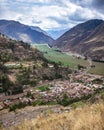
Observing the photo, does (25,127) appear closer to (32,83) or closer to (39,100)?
(39,100)

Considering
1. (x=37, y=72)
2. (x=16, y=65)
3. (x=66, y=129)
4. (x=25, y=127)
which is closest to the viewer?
(x=66, y=129)

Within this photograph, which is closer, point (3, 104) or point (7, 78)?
point (3, 104)

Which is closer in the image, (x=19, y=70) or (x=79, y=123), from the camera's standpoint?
(x=79, y=123)

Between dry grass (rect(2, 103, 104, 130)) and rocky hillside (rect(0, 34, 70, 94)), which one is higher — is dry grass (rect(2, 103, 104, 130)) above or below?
above

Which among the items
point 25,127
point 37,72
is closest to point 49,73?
point 37,72

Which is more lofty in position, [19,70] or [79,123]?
Result: [79,123]

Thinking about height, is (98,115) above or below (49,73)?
above

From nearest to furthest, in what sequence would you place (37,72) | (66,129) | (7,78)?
(66,129), (7,78), (37,72)

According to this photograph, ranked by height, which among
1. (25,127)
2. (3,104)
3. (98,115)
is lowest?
(3,104)

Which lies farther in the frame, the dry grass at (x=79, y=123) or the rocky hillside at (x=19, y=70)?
the rocky hillside at (x=19, y=70)

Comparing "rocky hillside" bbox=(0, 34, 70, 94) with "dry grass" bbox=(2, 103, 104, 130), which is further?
"rocky hillside" bbox=(0, 34, 70, 94)

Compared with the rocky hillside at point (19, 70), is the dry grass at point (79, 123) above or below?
above
